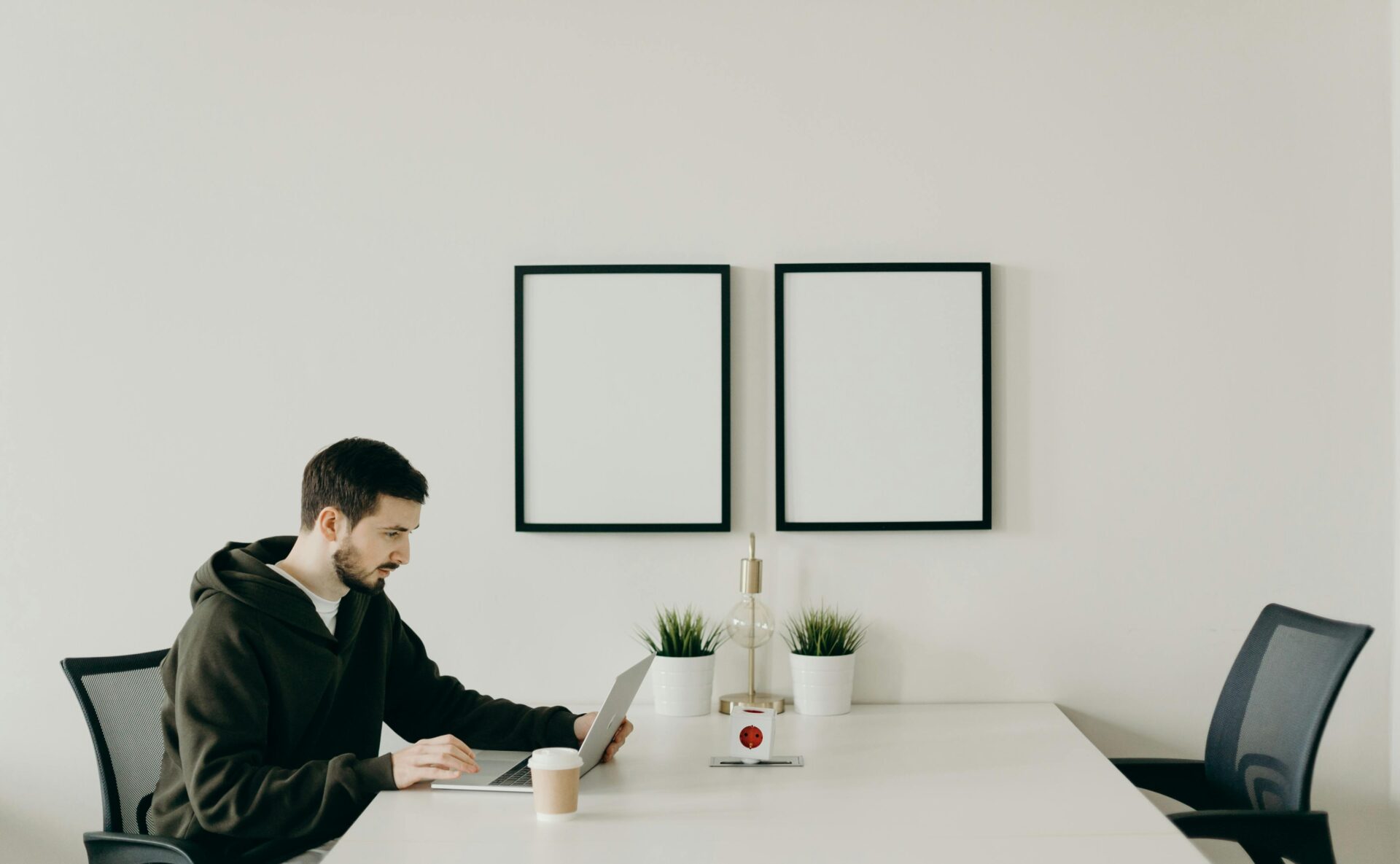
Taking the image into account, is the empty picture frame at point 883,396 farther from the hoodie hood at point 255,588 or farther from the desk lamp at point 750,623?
the hoodie hood at point 255,588

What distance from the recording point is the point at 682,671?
7.55ft

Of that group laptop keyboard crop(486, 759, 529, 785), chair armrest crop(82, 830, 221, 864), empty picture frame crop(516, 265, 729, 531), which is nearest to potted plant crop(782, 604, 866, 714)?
empty picture frame crop(516, 265, 729, 531)

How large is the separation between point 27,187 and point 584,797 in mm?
1961

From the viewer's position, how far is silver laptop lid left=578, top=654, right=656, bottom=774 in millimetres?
1792

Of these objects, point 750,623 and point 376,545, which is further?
point 750,623

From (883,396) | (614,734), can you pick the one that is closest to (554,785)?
(614,734)

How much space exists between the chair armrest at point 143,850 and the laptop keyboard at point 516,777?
0.46 metres

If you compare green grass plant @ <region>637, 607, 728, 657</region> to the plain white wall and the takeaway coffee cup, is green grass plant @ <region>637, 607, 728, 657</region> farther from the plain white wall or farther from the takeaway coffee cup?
the takeaway coffee cup

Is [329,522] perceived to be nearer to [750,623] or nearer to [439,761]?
[439,761]

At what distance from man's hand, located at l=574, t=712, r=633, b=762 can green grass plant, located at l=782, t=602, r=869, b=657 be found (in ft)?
1.59

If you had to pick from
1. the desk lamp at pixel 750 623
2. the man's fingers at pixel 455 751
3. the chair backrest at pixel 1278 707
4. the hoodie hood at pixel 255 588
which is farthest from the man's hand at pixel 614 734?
the chair backrest at pixel 1278 707

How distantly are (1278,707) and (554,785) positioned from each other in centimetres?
130

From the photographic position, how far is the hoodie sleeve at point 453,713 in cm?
209

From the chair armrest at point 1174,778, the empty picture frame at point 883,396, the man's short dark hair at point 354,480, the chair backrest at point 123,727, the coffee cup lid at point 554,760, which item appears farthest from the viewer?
the empty picture frame at point 883,396
